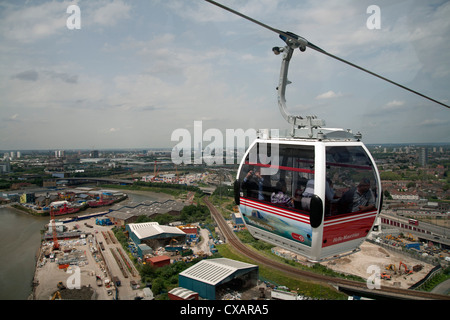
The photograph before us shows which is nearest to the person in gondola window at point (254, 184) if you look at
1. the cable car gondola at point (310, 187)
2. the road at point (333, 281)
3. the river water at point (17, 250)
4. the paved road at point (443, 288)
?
the cable car gondola at point (310, 187)

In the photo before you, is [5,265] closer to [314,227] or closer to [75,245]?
[75,245]

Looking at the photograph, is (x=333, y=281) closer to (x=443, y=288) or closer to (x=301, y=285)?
(x=301, y=285)

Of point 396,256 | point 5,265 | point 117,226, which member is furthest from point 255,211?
point 117,226

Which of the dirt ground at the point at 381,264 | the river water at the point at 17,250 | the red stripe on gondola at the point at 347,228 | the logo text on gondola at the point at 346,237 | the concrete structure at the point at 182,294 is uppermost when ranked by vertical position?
the red stripe on gondola at the point at 347,228

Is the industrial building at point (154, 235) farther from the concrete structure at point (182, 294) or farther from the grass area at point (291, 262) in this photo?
the concrete structure at point (182, 294)

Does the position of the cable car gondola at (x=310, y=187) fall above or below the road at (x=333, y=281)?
above

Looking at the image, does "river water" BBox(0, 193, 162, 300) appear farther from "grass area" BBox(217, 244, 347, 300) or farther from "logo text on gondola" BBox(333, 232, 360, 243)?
"logo text on gondola" BBox(333, 232, 360, 243)
